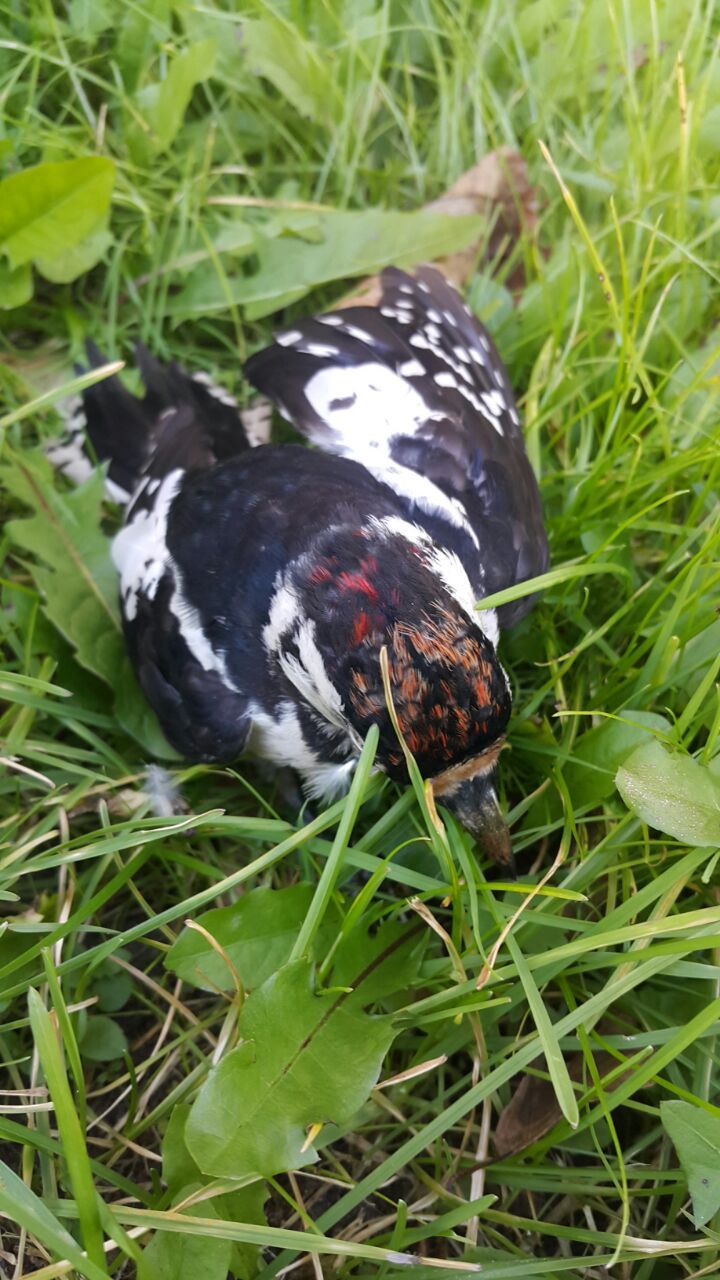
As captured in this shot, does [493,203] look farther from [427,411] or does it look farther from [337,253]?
[427,411]

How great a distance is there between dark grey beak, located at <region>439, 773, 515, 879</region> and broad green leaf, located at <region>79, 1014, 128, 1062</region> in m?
0.88

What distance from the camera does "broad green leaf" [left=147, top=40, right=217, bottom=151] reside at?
2.72 meters

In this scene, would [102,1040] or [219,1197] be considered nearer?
[219,1197]

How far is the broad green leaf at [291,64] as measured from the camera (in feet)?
9.36

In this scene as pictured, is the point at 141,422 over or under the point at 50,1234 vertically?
over

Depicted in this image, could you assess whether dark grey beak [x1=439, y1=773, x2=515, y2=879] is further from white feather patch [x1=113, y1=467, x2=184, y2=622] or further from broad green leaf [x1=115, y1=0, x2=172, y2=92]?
broad green leaf [x1=115, y1=0, x2=172, y2=92]

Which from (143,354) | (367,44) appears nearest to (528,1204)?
(143,354)

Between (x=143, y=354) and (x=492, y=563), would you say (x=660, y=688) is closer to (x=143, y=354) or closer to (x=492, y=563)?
(x=492, y=563)

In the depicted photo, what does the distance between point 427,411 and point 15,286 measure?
50.5 inches

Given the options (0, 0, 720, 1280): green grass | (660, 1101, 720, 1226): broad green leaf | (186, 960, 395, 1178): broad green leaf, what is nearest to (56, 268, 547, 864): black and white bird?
(0, 0, 720, 1280): green grass

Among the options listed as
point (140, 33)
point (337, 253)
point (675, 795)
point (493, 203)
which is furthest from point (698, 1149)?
point (140, 33)

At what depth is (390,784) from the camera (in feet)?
7.15

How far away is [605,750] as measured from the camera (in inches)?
78.0

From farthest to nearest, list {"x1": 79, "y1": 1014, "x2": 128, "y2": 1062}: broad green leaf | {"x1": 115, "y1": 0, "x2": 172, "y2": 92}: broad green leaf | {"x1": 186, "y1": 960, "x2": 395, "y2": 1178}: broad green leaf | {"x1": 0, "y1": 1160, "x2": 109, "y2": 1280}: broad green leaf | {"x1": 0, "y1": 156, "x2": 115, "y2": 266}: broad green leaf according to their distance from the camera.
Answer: {"x1": 115, "y1": 0, "x2": 172, "y2": 92}: broad green leaf, {"x1": 0, "y1": 156, "x2": 115, "y2": 266}: broad green leaf, {"x1": 79, "y1": 1014, "x2": 128, "y2": 1062}: broad green leaf, {"x1": 186, "y1": 960, "x2": 395, "y2": 1178}: broad green leaf, {"x1": 0, "y1": 1160, "x2": 109, "y2": 1280}: broad green leaf
